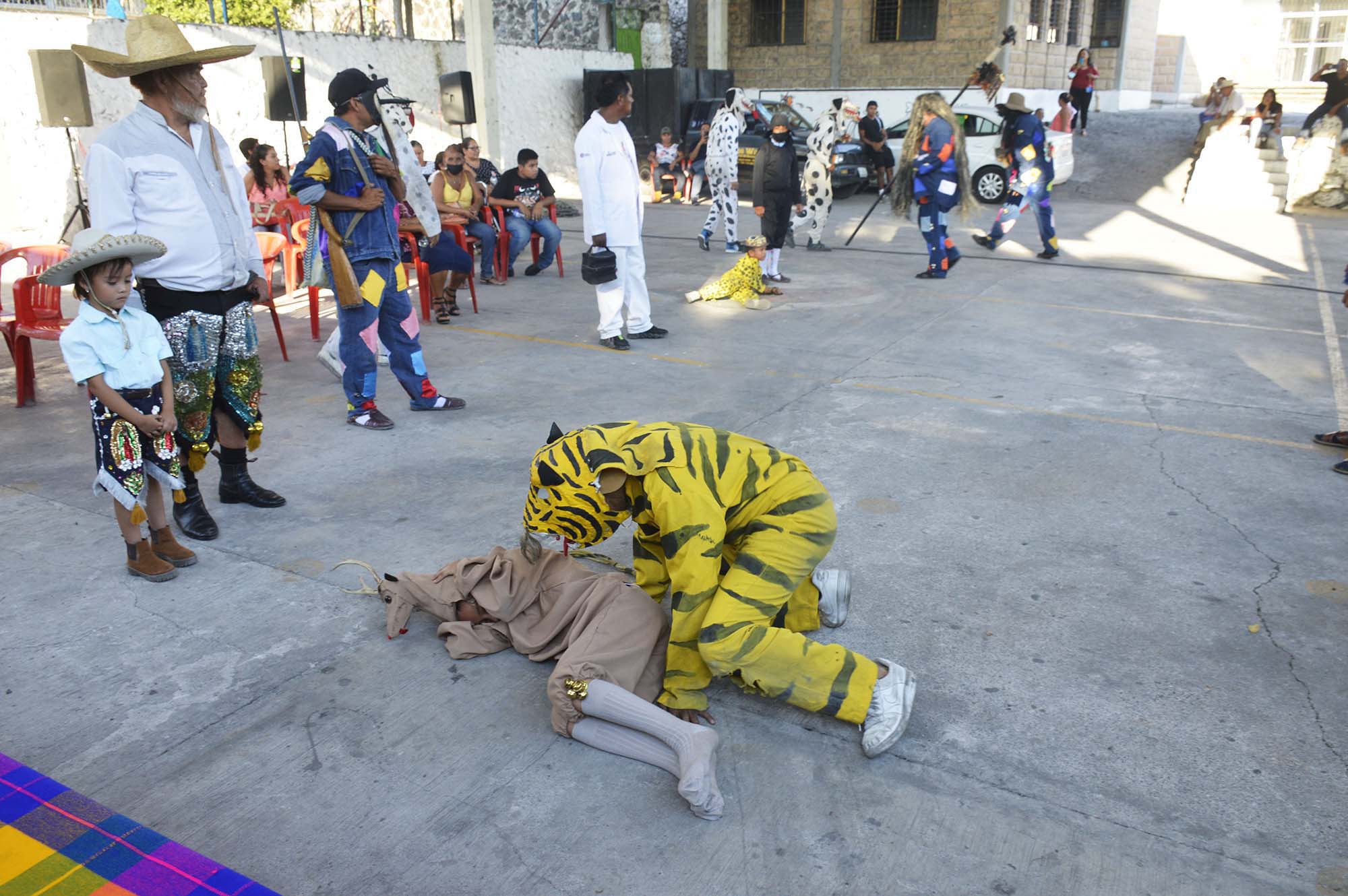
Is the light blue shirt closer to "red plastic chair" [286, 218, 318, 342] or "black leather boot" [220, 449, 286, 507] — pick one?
"black leather boot" [220, 449, 286, 507]

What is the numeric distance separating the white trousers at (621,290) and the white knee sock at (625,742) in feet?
15.9

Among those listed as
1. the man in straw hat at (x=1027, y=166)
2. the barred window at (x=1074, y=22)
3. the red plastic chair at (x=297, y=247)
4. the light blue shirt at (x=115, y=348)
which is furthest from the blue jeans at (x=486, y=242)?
the barred window at (x=1074, y=22)

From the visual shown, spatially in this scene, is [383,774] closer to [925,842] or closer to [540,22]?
[925,842]

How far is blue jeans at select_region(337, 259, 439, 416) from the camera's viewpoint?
18.1 feet

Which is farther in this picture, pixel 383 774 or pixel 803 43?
pixel 803 43

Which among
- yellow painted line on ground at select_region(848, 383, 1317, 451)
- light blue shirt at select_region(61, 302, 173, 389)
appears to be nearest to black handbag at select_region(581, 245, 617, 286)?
yellow painted line on ground at select_region(848, 383, 1317, 451)

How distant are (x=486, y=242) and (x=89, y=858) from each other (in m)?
8.14

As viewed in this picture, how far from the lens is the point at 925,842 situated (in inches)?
99.7

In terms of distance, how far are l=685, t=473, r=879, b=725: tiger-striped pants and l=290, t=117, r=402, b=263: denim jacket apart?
10.7 feet

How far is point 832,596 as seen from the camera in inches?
137

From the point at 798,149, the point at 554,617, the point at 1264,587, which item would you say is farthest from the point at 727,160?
the point at 554,617

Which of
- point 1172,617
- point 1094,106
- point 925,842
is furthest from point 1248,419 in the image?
point 1094,106

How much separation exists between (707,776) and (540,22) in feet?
70.5

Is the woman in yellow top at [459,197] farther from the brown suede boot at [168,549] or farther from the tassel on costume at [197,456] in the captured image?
the brown suede boot at [168,549]
